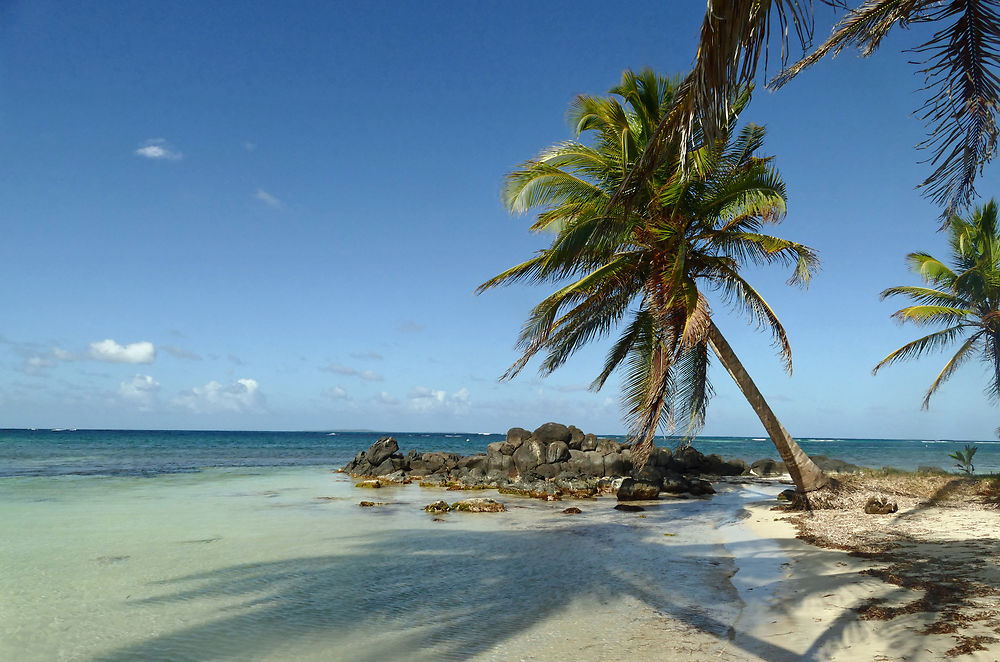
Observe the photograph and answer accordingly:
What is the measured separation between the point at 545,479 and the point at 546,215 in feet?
45.5

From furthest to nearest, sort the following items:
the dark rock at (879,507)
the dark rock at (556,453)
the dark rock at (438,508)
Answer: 1. the dark rock at (556,453)
2. the dark rock at (438,508)
3. the dark rock at (879,507)

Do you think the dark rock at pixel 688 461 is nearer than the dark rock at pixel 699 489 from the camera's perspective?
No

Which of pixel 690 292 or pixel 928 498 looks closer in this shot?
pixel 690 292

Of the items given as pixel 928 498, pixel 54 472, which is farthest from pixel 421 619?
pixel 54 472

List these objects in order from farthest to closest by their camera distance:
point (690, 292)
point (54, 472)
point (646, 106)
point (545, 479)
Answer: point (54, 472) < point (545, 479) < point (646, 106) < point (690, 292)

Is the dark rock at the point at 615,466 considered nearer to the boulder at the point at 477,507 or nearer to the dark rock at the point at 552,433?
the dark rock at the point at 552,433

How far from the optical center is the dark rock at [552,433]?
88.5ft

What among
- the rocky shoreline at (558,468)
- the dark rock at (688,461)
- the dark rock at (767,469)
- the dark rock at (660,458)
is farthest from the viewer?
the dark rock at (767,469)

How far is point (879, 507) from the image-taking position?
11.8 m

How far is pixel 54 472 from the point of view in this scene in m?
27.3

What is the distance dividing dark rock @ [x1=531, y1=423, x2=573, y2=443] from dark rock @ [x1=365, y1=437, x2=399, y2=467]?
8.21m

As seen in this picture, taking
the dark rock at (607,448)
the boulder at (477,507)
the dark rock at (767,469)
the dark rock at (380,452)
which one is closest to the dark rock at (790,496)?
the boulder at (477,507)

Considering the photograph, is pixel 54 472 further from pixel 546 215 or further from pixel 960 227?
pixel 960 227

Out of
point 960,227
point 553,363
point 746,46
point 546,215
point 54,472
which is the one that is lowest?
point 54,472
